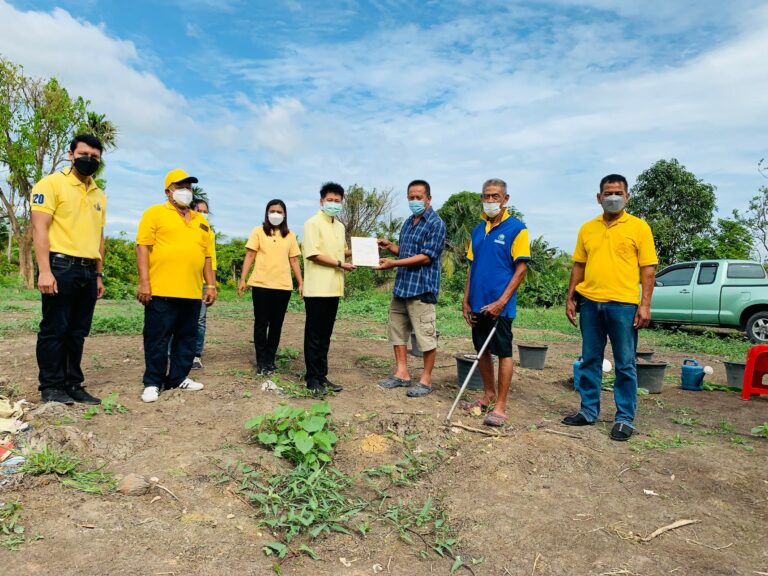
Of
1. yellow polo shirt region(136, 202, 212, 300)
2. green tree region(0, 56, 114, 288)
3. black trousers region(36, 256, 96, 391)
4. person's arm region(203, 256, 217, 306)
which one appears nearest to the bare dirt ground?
black trousers region(36, 256, 96, 391)

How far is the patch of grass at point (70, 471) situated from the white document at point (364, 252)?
2.56m

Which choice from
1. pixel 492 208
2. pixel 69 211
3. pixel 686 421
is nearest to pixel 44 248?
pixel 69 211

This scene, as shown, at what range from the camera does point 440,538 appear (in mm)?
2709

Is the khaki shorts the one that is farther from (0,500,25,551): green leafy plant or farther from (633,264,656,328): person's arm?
(0,500,25,551): green leafy plant

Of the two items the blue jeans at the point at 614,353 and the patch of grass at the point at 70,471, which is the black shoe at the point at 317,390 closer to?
the patch of grass at the point at 70,471

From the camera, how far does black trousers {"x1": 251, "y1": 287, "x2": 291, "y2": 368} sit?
16.9 ft

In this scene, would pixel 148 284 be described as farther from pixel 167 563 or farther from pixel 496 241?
pixel 496 241

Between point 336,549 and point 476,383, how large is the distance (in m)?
2.94

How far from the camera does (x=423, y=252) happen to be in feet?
15.5

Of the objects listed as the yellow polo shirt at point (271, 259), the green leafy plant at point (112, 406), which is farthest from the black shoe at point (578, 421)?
the green leafy plant at point (112, 406)

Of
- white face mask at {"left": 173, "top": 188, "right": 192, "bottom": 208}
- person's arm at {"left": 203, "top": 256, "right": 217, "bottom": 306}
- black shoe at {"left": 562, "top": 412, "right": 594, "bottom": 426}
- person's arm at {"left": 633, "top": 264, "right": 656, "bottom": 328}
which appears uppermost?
white face mask at {"left": 173, "top": 188, "right": 192, "bottom": 208}

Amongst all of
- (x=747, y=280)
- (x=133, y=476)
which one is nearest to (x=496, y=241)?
(x=133, y=476)

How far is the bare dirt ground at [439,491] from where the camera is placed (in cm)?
243

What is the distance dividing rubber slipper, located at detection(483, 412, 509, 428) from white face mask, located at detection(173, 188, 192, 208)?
9.59 feet
